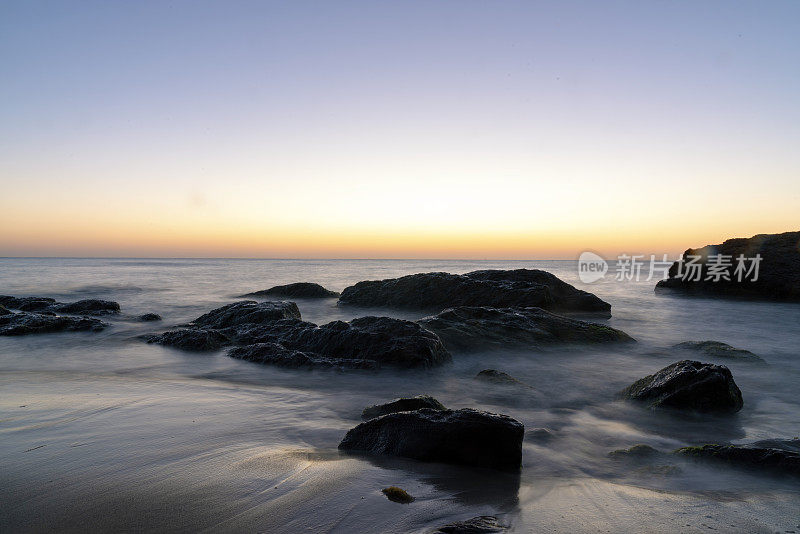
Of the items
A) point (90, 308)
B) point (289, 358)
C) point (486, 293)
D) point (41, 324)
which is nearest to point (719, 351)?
point (486, 293)

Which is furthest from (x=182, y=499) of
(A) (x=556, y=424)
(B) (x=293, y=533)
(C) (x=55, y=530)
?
(A) (x=556, y=424)

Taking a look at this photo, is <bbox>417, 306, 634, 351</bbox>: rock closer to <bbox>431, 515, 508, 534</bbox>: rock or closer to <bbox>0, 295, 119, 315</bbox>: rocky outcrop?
<bbox>431, 515, 508, 534</bbox>: rock

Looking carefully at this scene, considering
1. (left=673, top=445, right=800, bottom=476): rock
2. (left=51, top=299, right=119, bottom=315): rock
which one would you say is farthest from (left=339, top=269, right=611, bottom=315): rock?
(left=673, top=445, right=800, bottom=476): rock

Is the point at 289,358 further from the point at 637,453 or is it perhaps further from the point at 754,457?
the point at 754,457

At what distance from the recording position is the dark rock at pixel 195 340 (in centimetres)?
798

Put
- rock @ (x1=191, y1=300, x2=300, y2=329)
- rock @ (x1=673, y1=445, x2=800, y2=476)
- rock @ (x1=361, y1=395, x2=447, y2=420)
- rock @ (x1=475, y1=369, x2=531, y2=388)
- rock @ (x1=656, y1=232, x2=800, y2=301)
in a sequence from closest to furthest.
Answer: rock @ (x1=673, y1=445, x2=800, y2=476), rock @ (x1=361, y1=395, x2=447, y2=420), rock @ (x1=475, y1=369, x2=531, y2=388), rock @ (x1=191, y1=300, x2=300, y2=329), rock @ (x1=656, y1=232, x2=800, y2=301)

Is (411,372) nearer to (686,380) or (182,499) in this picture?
(686,380)

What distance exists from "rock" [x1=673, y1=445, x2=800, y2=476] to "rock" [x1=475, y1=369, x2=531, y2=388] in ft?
8.39

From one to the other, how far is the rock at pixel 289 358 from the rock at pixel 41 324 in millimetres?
4835

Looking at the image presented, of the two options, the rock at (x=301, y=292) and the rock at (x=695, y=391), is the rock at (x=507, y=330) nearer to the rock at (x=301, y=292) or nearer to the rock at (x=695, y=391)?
the rock at (x=695, y=391)

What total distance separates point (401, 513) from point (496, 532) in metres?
0.51

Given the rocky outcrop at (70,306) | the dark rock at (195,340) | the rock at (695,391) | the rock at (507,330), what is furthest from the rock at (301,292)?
the rock at (695,391)

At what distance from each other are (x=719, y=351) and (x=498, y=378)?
4778 millimetres

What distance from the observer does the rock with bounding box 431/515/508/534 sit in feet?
7.14
